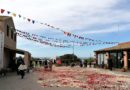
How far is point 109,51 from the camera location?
180 ft

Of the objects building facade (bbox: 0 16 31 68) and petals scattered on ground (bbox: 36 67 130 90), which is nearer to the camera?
petals scattered on ground (bbox: 36 67 130 90)

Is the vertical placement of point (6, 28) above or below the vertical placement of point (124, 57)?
above

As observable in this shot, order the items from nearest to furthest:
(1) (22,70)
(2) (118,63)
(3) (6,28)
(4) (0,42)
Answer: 1. (1) (22,70)
2. (4) (0,42)
3. (3) (6,28)
4. (2) (118,63)

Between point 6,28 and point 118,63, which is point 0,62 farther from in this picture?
point 118,63

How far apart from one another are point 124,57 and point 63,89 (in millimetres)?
29595

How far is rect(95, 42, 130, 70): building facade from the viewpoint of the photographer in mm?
47916

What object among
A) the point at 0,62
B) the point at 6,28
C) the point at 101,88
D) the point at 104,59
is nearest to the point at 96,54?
the point at 104,59

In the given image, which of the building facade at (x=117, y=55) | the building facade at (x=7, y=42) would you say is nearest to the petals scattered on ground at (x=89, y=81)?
the building facade at (x=7, y=42)

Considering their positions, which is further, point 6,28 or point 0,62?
point 6,28

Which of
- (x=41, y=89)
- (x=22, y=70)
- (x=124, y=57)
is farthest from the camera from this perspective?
(x=124, y=57)

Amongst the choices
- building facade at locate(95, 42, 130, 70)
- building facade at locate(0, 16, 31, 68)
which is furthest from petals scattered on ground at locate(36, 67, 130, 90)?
building facade at locate(95, 42, 130, 70)

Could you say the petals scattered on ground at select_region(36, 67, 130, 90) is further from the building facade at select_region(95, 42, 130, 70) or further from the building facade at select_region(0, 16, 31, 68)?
the building facade at select_region(95, 42, 130, 70)

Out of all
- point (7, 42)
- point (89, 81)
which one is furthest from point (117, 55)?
point (89, 81)

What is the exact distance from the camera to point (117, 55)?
52.2 m
